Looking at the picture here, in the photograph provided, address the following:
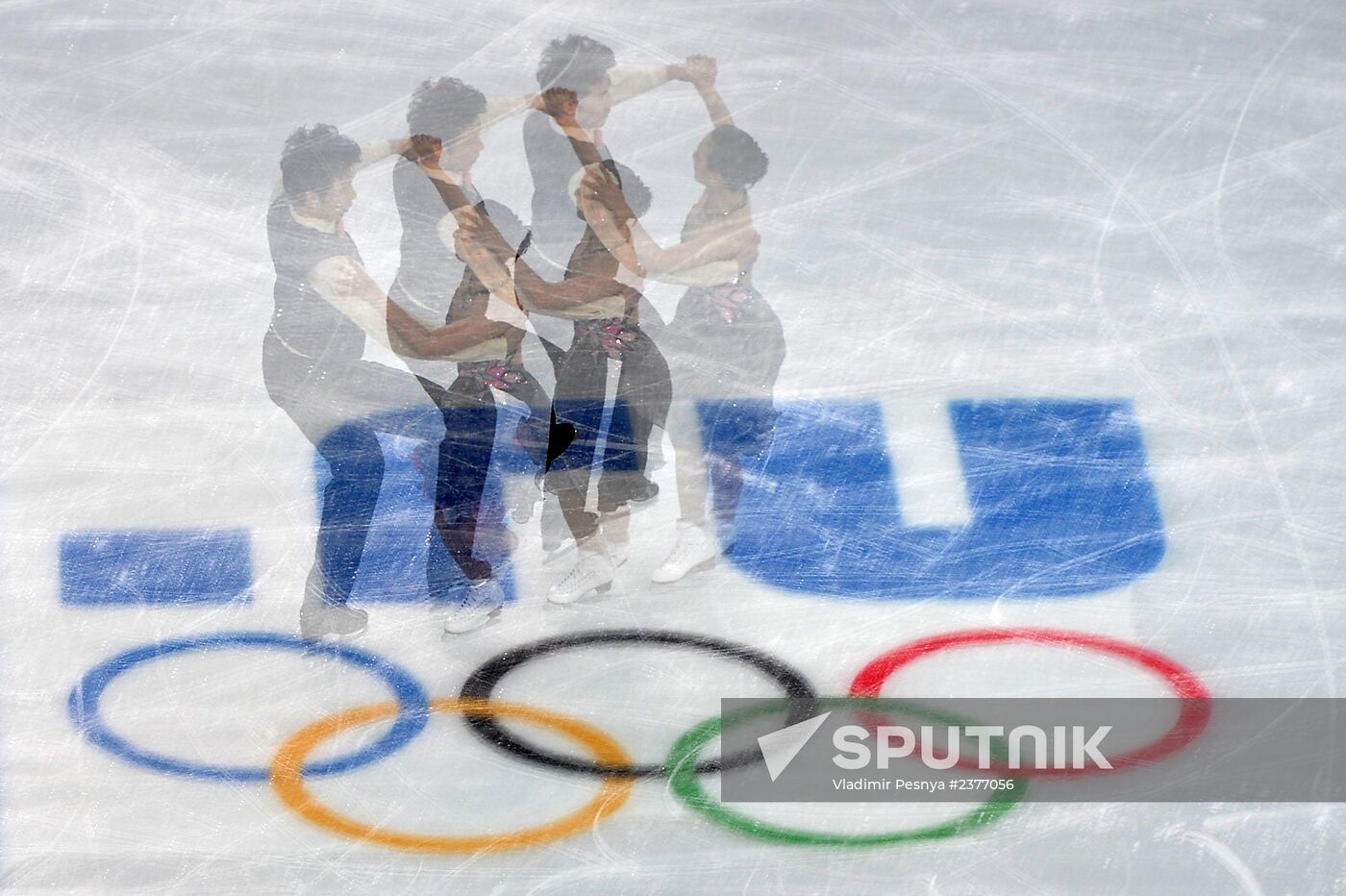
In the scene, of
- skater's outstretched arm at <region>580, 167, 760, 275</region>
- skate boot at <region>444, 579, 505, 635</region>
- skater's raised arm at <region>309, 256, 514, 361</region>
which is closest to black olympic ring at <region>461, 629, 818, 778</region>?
skate boot at <region>444, 579, 505, 635</region>

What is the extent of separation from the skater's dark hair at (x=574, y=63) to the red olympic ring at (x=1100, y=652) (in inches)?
81.5

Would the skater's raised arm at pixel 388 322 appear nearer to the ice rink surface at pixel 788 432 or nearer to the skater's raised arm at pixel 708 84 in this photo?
the ice rink surface at pixel 788 432

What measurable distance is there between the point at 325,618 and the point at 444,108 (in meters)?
1.73

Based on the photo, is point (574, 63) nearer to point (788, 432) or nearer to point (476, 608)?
point (788, 432)

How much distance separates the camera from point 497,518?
3.94 metres

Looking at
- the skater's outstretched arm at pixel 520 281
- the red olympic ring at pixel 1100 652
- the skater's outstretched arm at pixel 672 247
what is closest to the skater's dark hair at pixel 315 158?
the skater's outstretched arm at pixel 520 281

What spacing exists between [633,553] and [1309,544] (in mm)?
1714

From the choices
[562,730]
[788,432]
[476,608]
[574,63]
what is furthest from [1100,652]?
[574,63]

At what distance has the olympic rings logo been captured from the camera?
344 centimetres

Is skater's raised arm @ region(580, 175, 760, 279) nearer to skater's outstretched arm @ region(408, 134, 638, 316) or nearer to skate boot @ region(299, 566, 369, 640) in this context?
skater's outstretched arm @ region(408, 134, 638, 316)

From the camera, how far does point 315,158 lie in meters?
4.60

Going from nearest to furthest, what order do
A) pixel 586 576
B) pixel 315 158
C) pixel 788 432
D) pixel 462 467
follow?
pixel 586 576
pixel 462 467
pixel 788 432
pixel 315 158

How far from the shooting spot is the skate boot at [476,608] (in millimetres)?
3754

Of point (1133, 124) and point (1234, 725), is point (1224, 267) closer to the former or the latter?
point (1133, 124)
